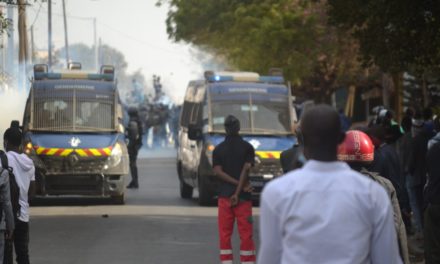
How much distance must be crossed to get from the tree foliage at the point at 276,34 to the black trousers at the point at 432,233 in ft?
98.3

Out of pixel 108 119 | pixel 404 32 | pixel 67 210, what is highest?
pixel 404 32

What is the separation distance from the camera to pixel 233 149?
43.5 feet

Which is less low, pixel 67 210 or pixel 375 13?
pixel 375 13

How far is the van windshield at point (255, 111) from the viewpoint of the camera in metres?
23.3

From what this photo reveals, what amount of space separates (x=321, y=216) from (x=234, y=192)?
7986 millimetres

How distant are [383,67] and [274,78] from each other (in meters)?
4.80

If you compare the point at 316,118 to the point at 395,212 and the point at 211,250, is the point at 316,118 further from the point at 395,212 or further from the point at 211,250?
the point at 211,250

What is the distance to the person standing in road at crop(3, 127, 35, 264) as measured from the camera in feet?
36.0

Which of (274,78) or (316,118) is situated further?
(274,78)

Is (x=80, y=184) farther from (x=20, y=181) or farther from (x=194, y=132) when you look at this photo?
(x=20, y=181)

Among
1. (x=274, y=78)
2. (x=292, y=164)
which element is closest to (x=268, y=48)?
(x=274, y=78)

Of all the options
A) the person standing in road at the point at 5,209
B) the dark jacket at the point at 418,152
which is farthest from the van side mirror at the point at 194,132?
the person standing in road at the point at 5,209

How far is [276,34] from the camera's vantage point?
43.2 metres

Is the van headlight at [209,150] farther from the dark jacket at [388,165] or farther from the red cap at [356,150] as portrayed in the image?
the red cap at [356,150]
